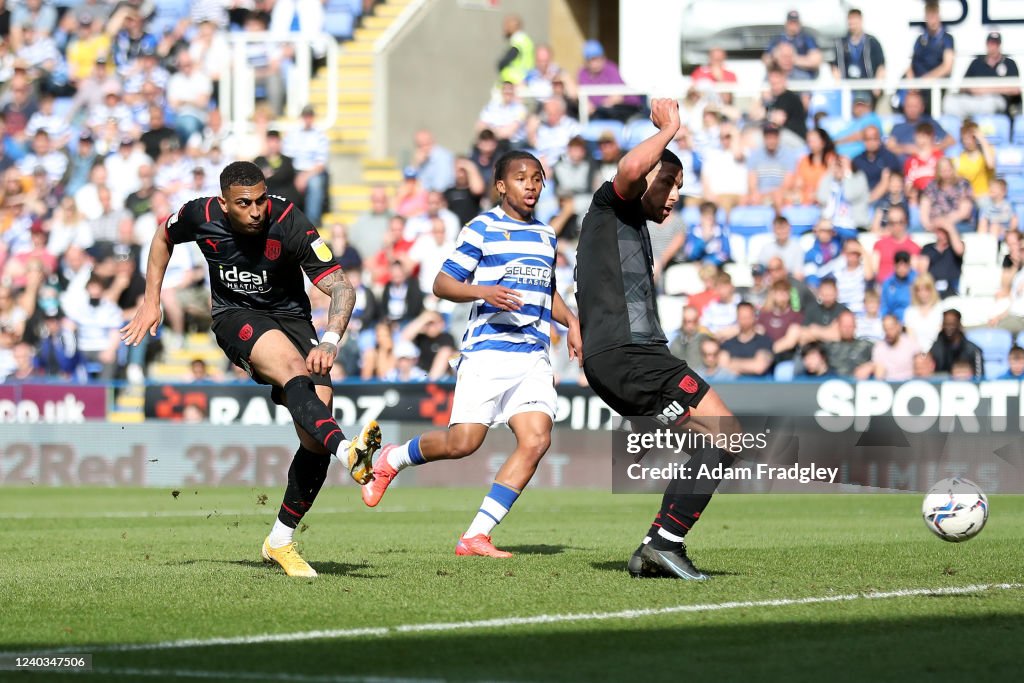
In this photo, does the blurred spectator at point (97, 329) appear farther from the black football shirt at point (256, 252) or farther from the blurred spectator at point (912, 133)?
the black football shirt at point (256, 252)

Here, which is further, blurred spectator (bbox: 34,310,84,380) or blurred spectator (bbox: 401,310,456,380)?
blurred spectator (bbox: 34,310,84,380)

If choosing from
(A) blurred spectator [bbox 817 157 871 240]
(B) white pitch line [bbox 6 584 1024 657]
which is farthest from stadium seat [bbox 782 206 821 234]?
(B) white pitch line [bbox 6 584 1024 657]

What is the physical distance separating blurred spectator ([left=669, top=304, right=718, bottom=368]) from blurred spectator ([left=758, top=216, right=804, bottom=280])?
59.2 inches

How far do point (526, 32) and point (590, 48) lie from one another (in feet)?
14.7

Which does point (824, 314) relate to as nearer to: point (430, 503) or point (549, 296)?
point (430, 503)

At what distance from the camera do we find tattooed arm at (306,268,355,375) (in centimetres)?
879

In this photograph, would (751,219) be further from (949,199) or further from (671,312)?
(949,199)

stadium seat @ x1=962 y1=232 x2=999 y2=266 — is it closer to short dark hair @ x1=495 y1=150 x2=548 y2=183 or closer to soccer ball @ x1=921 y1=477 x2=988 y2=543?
soccer ball @ x1=921 y1=477 x2=988 y2=543

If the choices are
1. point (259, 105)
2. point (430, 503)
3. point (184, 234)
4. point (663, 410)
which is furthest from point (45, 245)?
point (663, 410)

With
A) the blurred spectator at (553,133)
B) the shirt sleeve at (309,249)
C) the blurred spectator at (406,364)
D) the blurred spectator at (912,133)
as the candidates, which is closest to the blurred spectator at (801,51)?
the blurred spectator at (912,133)

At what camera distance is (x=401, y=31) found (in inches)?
1082

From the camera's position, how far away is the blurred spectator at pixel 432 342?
20375 millimetres

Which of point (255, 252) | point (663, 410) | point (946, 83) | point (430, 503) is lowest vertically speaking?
point (430, 503)

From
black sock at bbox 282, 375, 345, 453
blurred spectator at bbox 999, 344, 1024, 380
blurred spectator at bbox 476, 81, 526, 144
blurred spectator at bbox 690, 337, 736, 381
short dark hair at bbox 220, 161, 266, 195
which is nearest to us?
black sock at bbox 282, 375, 345, 453
